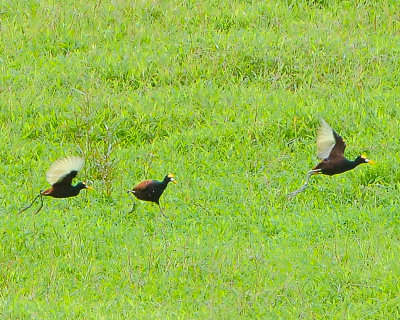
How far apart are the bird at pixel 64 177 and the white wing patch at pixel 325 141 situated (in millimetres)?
2040

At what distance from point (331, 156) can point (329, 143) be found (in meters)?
0.15

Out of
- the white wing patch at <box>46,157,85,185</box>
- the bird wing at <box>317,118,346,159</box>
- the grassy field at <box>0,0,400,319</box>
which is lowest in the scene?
the grassy field at <box>0,0,400,319</box>

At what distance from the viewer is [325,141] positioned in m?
7.49

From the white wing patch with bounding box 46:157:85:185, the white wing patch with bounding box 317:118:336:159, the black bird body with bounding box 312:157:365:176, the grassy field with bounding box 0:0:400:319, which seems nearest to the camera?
the grassy field with bounding box 0:0:400:319

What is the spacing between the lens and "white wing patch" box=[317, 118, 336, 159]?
24.3ft

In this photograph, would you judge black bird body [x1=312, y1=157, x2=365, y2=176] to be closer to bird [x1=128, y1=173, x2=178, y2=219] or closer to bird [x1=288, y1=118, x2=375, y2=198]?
bird [x1=288, y1=118, x2=375, y2=198]

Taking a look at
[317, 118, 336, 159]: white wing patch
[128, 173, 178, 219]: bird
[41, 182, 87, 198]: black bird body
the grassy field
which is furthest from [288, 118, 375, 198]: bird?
[41, 182, 87, 198]: black bird body

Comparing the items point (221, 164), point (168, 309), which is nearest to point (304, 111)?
point (221, 164)

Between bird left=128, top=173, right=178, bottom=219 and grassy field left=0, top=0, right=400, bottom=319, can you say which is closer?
grassy field left=0, top=0, right=400, bottom=319

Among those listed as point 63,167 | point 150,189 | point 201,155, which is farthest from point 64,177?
point 201,155

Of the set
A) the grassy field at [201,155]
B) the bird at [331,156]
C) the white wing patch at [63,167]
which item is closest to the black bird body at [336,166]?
the bird at [331,156]

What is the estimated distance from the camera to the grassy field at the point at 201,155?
20.1 feet

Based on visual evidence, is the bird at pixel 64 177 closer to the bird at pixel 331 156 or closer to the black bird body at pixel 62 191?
the black bird body at pixel 62 191

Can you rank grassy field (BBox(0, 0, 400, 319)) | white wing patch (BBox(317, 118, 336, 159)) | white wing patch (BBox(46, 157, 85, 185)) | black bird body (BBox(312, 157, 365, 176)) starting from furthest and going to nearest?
1. white wing patch (BBox(317, 118, 336, 159))
2. black bird body (BBox(312, 157, 365, 176))
3. white wing patch (BBox(46, 157, 85, 185))
4. grassy field (BBox(0, 0, 400, 319))
